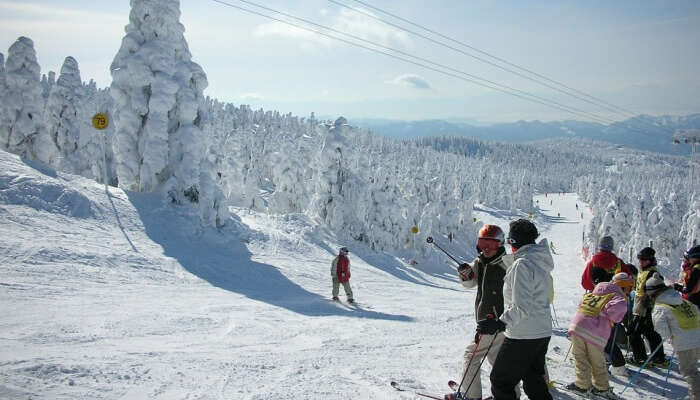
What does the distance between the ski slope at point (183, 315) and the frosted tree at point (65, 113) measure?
2049 cm

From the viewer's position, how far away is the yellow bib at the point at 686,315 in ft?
20.2

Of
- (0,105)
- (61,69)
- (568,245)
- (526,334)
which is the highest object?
(61,69)

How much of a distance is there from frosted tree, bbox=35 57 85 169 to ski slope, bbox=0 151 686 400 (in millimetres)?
20490

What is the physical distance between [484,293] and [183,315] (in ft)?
21.4

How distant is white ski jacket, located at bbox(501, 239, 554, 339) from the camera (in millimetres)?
4367

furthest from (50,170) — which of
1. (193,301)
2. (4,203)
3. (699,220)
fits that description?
(699,220)

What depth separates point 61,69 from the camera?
1296 inches

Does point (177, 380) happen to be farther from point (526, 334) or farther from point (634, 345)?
Answer: point (634, 345)

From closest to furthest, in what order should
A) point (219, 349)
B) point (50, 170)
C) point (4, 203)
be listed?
point (219, 349) → point (4, 203) → point (50, 170)

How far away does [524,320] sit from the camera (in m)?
4.49

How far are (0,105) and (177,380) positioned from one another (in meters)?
29.9

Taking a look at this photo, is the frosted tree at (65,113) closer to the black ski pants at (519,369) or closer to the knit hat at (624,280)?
the black ski pants at (519,369)

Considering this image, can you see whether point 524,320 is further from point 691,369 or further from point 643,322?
point 643,322

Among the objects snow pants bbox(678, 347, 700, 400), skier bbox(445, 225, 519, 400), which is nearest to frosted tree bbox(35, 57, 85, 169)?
skier bbox(445, 225, 519, 400)
